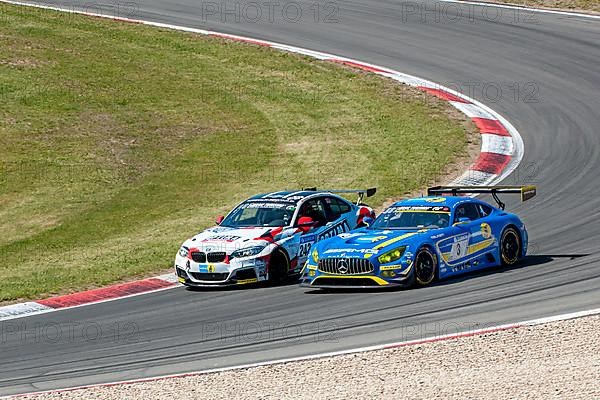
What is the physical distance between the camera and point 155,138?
2967 centimetres

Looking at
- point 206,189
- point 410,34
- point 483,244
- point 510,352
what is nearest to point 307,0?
point 410,34

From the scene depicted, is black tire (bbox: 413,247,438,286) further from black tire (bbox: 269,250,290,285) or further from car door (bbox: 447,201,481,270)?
black tire (bbox: 269,250,290,285)

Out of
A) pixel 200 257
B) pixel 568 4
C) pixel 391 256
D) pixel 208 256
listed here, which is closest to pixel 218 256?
pixel 208 256

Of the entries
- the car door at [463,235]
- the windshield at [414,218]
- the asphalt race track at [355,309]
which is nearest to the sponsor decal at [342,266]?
the asphalt race track at [355,309]

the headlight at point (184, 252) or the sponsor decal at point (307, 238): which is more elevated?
the sponsor decal at point (307, 238)

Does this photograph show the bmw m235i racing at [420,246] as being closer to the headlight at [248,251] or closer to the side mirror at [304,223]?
the headlight at [248,251]

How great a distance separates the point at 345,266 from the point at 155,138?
1368 centimetres

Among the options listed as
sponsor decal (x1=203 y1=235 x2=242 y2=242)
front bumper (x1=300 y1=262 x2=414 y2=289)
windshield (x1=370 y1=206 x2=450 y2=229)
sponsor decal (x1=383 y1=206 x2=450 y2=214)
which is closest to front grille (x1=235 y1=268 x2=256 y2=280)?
sponsor decal (x1=203 y1=235 x2=242 y2=242)

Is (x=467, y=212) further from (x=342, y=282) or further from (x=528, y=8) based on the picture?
(x=528, y=8)

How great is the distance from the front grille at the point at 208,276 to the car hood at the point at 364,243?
5.86ft

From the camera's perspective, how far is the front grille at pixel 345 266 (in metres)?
16.7

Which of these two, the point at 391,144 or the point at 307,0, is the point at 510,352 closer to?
the point at 391,144

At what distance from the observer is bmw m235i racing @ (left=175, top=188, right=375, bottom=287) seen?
1817cm

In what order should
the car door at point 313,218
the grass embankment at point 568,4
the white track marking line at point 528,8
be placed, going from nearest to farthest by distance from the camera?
the car door at point 313,218, the white track marking line at point 528,8, the grass embankment at point 568,4
